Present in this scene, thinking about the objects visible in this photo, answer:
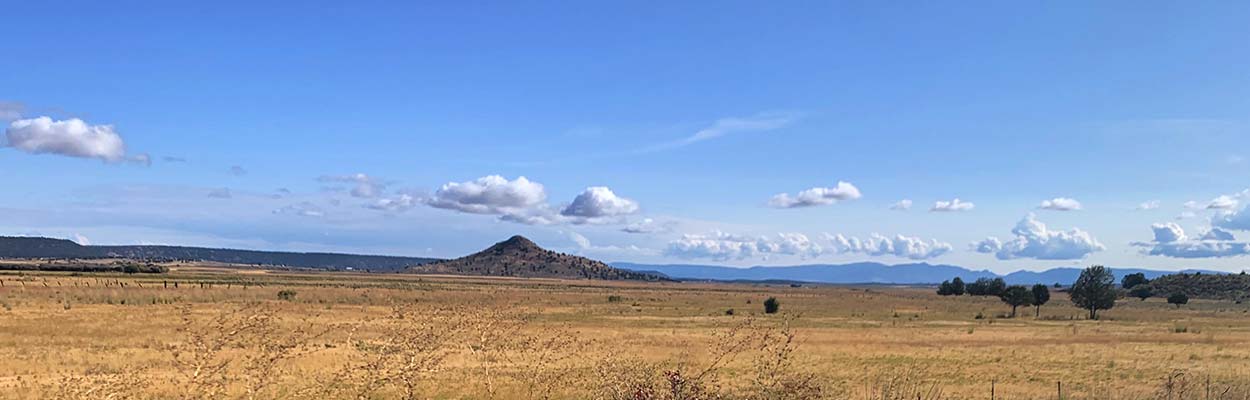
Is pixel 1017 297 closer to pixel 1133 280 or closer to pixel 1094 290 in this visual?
pixel 1094 290

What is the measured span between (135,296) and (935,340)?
4989 centimetres

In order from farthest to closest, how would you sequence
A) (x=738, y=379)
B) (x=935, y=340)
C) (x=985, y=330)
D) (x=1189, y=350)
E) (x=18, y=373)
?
(x=985, y=330) < (x=935, y=340) < (x=1189, y=350) < (x=738, y=379) < (x=18, y=373)

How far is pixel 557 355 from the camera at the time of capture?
70.2 feet

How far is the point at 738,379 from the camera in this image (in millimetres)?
22781

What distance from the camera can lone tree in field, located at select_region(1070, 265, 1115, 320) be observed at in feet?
238

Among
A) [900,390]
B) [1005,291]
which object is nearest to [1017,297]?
[1005,291]

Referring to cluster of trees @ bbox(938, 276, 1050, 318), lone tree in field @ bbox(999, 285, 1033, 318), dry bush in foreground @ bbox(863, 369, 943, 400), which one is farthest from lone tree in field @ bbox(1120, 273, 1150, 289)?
dry bush in foreground @ bbox(863, 369, 943, 400)

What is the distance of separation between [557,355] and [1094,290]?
65625 mm

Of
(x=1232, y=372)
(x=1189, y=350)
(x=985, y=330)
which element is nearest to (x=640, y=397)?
(x=1232, y=372)

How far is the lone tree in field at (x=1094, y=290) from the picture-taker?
238 ft

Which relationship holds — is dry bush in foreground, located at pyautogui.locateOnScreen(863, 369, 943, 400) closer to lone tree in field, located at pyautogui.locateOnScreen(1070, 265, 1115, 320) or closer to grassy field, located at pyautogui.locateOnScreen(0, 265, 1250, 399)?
grassy field, located at pyautogui.locateOnScreen(0, 265, 1250, 399)

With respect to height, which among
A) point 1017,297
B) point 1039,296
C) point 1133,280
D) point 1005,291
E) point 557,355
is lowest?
point 557,355

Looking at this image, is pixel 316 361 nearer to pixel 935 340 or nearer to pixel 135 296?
pixel 935 340

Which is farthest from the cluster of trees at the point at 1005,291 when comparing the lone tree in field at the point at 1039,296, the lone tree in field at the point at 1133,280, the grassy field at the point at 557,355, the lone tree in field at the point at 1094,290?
the lone tree in field at the point at 1133,280
